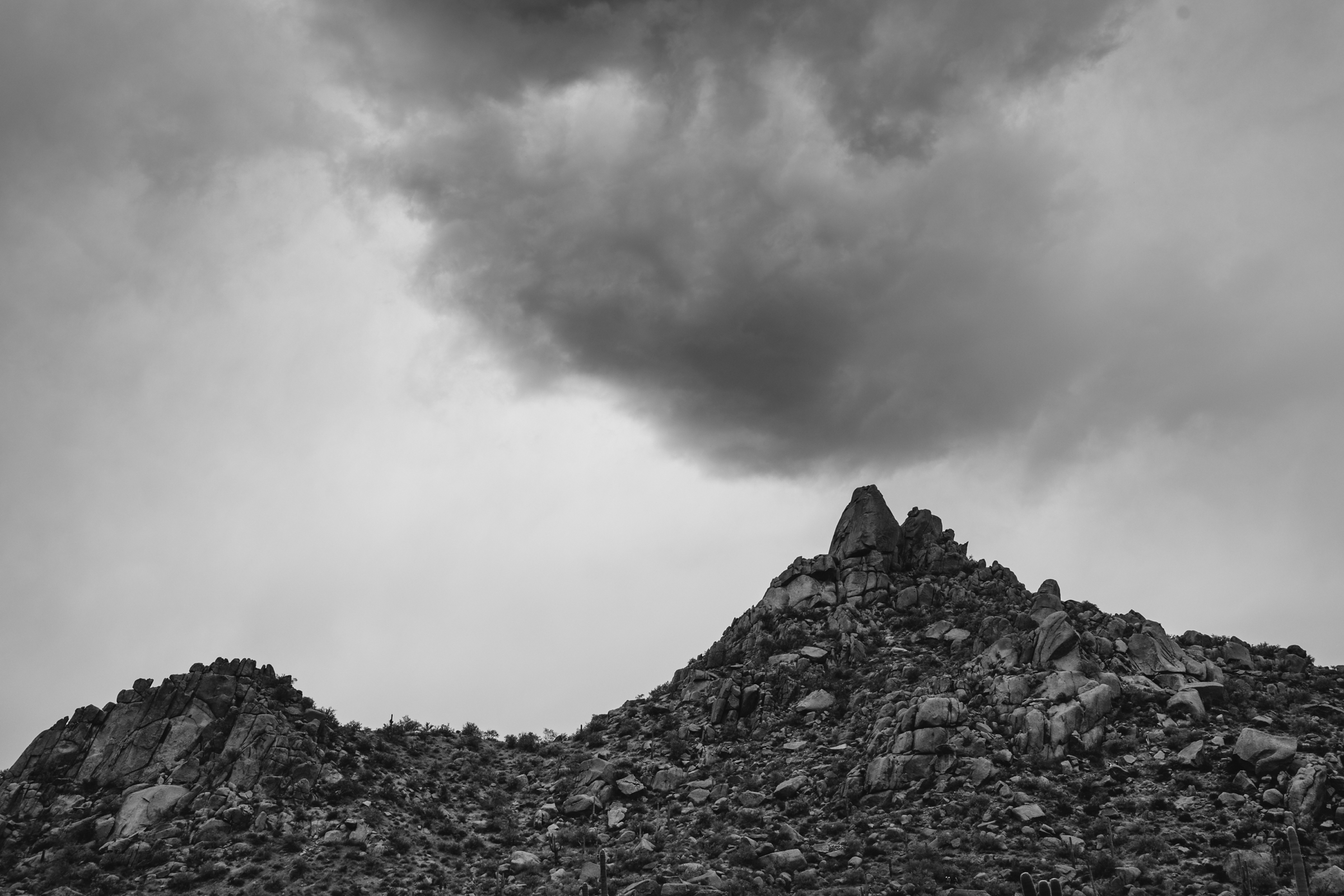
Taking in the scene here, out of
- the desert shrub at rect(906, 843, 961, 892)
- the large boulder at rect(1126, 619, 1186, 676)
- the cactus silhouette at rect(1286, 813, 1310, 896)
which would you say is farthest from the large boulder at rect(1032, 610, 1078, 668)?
the cactus silhouette at rect(1286, 813, 1310, 896)

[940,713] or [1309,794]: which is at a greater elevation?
[940,713]

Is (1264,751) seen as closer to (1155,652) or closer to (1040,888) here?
(1155,652)

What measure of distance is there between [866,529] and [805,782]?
27474mm

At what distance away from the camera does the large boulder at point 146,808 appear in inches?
1875

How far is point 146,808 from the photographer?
4866 centimetres

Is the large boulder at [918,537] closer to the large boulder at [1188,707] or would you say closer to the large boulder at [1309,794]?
the large boulder at [1188,707]

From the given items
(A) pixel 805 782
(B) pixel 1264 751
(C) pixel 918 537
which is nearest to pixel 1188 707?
(B) pixel 1264 751

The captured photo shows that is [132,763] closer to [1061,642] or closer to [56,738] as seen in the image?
[56,738]

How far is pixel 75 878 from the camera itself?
43250 mm

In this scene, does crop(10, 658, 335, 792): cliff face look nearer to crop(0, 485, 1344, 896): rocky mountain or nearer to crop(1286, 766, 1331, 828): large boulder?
crop(0, 485, 1344, 896): rocky mountain

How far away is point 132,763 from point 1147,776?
55354 millimetres

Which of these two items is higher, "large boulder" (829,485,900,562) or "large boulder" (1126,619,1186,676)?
"large boulder" (829,485,900,562)

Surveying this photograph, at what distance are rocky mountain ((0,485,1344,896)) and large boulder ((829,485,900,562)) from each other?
6.45m

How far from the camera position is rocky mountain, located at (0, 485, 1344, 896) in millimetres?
39438
